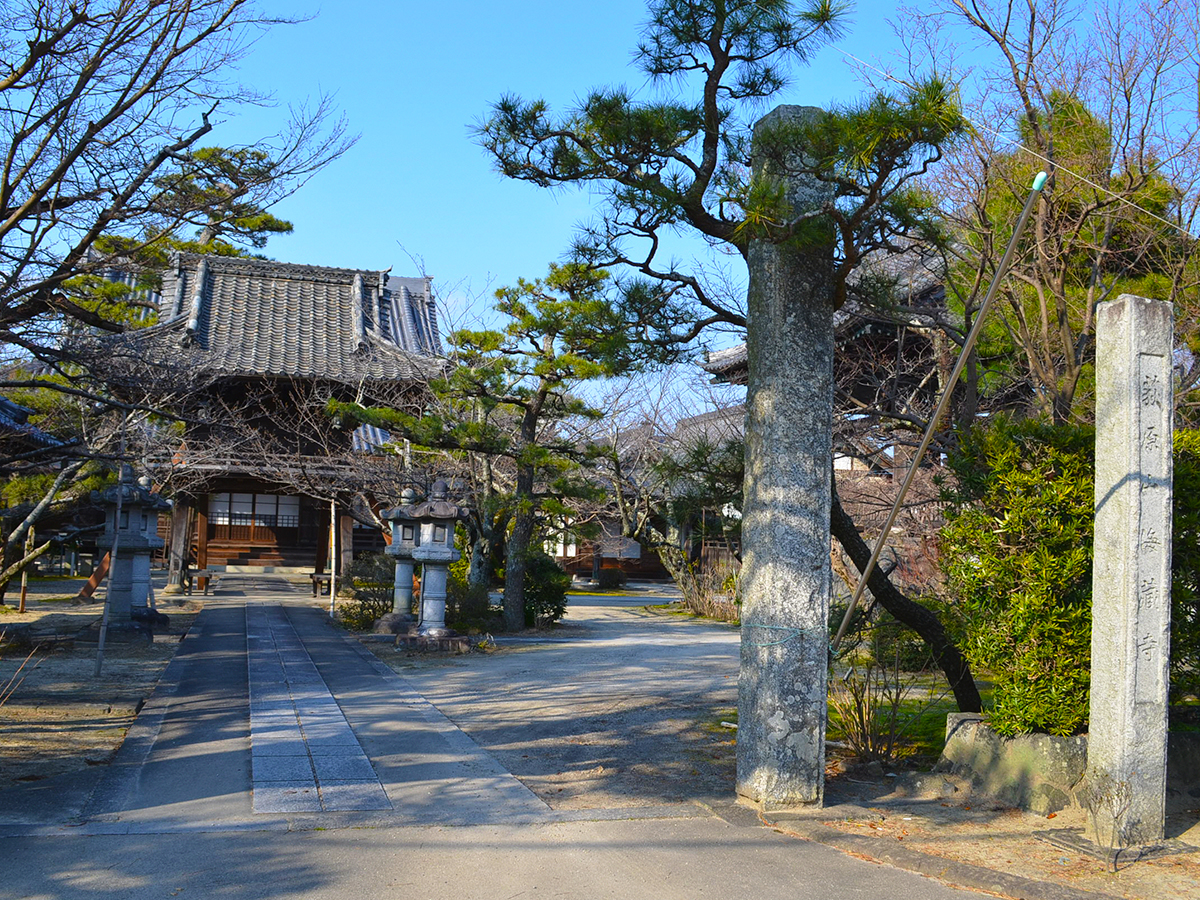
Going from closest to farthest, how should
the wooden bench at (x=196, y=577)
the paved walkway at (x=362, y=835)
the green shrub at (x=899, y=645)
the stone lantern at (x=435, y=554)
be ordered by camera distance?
the paved walkway at (x=362, y=835), the green shrub at (x=899, y=645), the stone lantern at (x=435, y=554), the wooden bench at (x=196, y=577)

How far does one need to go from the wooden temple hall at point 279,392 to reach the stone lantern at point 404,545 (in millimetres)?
2394

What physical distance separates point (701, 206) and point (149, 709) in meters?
6.35

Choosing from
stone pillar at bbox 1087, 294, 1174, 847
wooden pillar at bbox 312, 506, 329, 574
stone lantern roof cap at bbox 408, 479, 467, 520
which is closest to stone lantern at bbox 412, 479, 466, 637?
stone lantern roof cap at bbox 408, 479, 467, 520

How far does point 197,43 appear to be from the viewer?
21.4ft

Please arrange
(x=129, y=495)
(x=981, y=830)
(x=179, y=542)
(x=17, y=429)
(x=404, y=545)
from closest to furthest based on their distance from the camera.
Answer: (x=981, y=830) < (x=17, y=429) < (x=129, y=495) < (x=404, y=545) < (x=179, y=542)

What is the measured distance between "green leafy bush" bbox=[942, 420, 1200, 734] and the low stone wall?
0.37 feet

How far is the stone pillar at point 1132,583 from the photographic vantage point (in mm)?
4770

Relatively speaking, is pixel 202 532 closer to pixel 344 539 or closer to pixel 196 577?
pixel 196 577

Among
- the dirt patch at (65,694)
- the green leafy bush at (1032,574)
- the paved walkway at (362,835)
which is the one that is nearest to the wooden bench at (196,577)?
the dirt patch at (65,694)

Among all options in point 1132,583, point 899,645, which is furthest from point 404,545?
point 1132,583

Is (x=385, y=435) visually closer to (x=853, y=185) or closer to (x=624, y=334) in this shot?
(x=624, y=334)

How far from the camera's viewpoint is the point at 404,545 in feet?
47.7

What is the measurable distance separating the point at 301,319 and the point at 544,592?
957cm

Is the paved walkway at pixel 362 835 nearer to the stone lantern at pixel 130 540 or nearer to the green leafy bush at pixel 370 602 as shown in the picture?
the stone lantern at pixel 130 540
